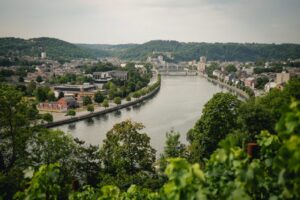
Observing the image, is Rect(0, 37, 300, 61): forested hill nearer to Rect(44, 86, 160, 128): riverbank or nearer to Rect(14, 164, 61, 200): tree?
Rect(44, 86, 160, 128): riverbank

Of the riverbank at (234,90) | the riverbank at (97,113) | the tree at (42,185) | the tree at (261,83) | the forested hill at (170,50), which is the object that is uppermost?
the tree at (42,185)

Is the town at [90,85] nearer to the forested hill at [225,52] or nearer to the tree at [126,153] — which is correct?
the tree at [126,153]

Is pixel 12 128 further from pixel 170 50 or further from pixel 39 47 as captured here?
pixel 170 50

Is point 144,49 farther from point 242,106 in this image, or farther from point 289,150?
point 289,150

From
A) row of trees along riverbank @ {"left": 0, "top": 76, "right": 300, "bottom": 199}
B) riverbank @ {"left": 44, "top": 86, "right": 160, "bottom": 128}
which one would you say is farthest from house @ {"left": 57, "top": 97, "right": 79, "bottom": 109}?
row of trees along riverbank @ {"left": 0, "top": 76, "right": 300, "bottom": 199}

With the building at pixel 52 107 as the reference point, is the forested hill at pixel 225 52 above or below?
above

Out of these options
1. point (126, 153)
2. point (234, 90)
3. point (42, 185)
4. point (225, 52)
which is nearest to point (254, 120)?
point (126, 153)

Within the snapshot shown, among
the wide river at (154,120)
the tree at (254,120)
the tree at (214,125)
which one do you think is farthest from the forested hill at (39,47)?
the tree at (254,120)
